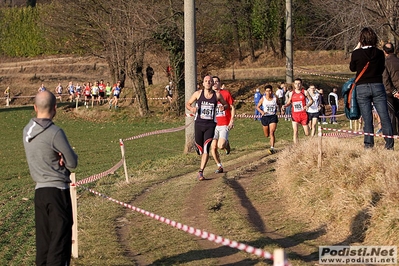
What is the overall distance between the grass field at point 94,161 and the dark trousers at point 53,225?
5.53 feet

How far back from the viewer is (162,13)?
40.4m

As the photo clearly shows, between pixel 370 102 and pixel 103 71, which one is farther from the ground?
pixel 370 102

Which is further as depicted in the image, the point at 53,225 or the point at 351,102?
the point at 351,102

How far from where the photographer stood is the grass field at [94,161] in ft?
38.1

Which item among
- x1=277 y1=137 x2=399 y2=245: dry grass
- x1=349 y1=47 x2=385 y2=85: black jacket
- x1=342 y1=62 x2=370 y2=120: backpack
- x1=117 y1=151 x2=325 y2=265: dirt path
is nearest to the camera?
x1=277 y1=137 x2=399 y2=245: dry grass

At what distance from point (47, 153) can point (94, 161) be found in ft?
60.6

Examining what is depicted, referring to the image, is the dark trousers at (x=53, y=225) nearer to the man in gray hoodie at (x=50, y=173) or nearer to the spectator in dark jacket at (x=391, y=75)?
the man in gray hoodie at (x=50, y=173)

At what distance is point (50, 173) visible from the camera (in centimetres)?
716

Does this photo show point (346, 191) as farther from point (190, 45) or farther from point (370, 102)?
point (190, 45)

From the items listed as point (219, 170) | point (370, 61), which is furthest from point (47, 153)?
point (219, 170)

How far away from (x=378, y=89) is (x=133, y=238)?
4656 mm

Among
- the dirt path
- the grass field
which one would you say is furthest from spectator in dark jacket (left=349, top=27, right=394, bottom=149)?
the grass field

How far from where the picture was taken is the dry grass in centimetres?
872

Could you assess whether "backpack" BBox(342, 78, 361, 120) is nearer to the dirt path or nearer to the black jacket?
the black jacket
